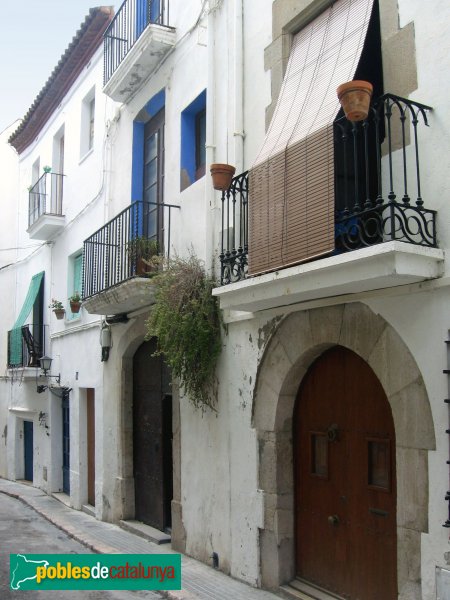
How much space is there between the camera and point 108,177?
11.2 meters

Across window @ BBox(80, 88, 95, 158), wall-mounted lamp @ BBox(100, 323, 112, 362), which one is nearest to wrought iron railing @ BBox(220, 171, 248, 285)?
wall-mounted lamp @ BBox(100, 323, 112, 362)

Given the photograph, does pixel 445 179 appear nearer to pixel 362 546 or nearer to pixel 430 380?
pixel 430 380

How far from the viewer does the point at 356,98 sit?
15.5 feet

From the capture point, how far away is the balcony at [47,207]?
1379cm

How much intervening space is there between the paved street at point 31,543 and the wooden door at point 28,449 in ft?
9.72

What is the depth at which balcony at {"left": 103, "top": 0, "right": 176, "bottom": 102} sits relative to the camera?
8992mm

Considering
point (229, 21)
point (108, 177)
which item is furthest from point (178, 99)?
point (108, 177)

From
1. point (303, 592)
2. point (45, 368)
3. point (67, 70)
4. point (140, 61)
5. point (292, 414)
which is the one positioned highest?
point (67, 70)

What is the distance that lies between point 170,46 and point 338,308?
5.09 metres

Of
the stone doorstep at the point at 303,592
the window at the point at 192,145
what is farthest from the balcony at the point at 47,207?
the stone doorstep at the point at 303,592

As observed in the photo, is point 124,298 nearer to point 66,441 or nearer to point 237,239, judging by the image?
point 237,239

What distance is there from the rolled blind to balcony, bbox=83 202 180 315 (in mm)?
2473

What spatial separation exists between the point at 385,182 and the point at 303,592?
11.9 ft

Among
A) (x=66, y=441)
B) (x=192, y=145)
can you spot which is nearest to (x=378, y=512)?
(x=192, y=145)
